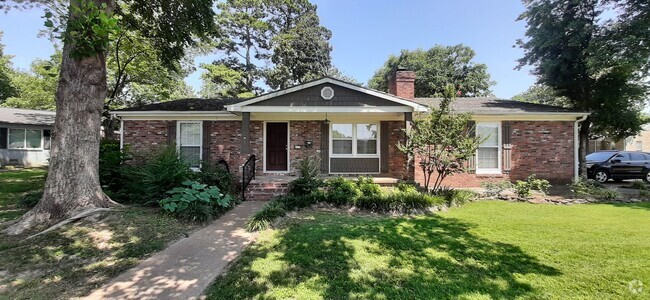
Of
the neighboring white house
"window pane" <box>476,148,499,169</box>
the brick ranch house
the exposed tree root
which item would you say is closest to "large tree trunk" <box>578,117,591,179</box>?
the brick ranch house

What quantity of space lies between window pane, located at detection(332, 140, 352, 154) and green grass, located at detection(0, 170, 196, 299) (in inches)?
268

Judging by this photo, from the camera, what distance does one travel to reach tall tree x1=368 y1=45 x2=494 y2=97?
29.3 m

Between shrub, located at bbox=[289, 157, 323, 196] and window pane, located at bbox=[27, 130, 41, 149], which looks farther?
window pane, located at bbox=[27, 130, 41, 149]

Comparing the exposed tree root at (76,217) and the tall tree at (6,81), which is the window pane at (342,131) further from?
the tall tree at (6,81)

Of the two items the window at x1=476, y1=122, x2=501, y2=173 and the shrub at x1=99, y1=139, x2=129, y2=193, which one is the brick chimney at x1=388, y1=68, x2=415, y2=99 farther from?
the shrub at x1=99, y1=139, x2=129, y2=193

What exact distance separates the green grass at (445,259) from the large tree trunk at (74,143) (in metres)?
4.16

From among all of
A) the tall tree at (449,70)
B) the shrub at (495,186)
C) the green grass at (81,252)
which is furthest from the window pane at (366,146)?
the tall tree at (449,70)

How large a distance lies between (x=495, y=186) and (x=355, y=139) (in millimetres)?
5212

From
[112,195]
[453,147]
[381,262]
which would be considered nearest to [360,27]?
[453,147]

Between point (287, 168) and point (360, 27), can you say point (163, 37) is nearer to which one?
point (287, 168)

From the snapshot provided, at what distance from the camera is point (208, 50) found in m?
19.3

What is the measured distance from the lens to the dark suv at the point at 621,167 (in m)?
12.1

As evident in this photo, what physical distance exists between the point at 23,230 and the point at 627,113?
62.0ft

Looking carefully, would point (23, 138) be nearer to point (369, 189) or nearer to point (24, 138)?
point (24, 138)
